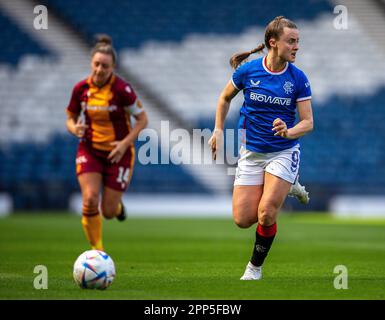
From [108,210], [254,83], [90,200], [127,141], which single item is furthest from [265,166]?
[108,210]

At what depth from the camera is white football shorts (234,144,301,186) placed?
24.4ft

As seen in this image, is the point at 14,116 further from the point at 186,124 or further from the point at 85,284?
the point at 85,284

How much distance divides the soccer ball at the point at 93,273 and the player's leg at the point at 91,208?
7.55ft

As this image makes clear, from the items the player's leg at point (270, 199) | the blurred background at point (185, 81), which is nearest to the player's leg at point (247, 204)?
the player's leg at point (270, 199)

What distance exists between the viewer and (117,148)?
9.11 m

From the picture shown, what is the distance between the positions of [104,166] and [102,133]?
378 mm

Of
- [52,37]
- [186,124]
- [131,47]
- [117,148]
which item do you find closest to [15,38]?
[52,37]

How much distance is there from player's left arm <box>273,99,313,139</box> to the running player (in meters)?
2.40

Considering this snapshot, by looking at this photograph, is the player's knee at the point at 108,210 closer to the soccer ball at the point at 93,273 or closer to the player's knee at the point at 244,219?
the player's knee at the point at 244,219

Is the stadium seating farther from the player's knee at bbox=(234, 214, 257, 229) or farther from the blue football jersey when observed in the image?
the player's knee at bbox=(234, 214, 257, 229)

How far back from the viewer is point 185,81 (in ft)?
82.5

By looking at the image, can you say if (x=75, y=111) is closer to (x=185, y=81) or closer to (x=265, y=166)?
(x=265, y=166)

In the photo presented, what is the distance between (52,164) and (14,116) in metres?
2.00

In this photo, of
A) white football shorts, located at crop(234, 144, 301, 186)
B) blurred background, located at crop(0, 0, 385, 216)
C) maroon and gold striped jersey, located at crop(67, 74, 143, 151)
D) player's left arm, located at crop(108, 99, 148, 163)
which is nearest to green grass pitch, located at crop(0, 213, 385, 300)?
white football shorts, located at crop(234, 144, 301, 186)
